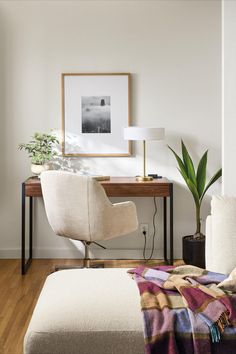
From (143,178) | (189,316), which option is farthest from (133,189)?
(189,316)

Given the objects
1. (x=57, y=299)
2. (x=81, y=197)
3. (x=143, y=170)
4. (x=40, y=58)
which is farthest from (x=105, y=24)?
(x=57, y=299)

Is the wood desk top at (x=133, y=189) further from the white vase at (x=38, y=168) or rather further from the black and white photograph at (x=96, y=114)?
the black and white photograph at (x=96, y=114)

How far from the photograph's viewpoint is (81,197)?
3.73 metres

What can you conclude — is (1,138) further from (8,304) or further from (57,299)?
(57,299)

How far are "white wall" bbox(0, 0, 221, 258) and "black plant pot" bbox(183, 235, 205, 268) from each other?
640 mm

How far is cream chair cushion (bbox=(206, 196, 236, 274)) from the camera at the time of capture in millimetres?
2531

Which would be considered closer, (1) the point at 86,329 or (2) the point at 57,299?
(1) the point at 86,329

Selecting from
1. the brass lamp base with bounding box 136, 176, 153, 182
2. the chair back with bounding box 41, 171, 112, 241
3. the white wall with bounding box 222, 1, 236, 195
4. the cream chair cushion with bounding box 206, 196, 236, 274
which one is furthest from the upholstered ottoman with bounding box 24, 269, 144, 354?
the brass lamp base with bounding box 136, 176, 153, 182

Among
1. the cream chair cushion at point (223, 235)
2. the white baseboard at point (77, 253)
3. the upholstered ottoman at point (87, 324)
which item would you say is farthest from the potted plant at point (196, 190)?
the upholstered ottoman at point (87, 324)

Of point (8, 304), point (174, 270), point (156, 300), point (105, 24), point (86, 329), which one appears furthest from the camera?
point (105, 24)

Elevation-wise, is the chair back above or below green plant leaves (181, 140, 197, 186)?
below

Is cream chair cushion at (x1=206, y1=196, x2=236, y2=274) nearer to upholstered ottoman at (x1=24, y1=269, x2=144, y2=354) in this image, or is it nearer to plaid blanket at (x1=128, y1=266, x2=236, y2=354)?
plaid blanket at (x1=128, y1=266, x2=236, y2=354)

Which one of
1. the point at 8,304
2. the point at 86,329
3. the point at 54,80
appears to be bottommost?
the point at 8,304

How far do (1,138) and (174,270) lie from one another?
9.19ft
